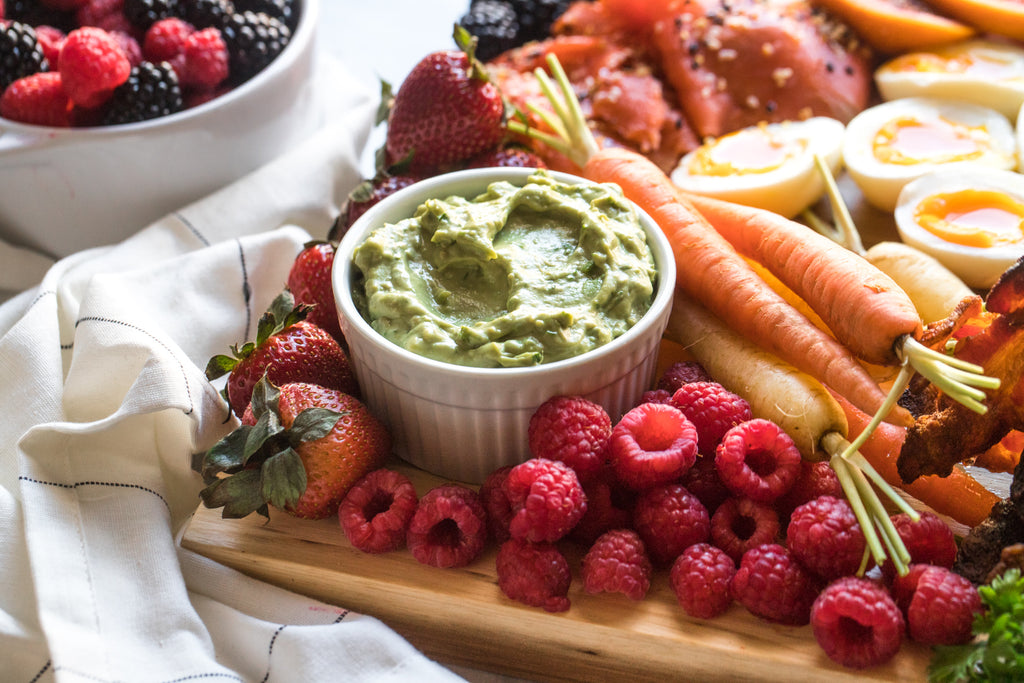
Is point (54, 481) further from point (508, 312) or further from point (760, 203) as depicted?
point (760, 203)

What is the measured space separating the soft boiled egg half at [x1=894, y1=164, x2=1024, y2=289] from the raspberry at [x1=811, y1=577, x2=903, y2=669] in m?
0.99

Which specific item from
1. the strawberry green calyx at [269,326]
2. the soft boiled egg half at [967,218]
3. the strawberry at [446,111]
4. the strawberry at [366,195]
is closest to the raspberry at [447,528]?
the strawberry green calyx at [269,326]

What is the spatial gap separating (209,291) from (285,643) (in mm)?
936

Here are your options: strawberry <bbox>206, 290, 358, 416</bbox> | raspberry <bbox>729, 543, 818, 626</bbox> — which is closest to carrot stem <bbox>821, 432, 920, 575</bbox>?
raspberry <bbox>729, 543, 818, 626</bbox>

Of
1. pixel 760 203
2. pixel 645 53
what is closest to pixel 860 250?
pixel 760 203

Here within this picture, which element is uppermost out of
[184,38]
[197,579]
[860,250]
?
[184,38]

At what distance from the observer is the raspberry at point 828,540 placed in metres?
1.49

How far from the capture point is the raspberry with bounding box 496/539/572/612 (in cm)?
158

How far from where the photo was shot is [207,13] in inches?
98.1

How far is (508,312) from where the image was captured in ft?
5.70

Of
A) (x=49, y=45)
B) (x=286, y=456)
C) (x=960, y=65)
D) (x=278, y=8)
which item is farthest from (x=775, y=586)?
(x=49, y=45)

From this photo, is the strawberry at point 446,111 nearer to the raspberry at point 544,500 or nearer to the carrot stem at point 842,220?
the carrot stem at point 842,220

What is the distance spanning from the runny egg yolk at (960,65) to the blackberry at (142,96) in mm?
1990

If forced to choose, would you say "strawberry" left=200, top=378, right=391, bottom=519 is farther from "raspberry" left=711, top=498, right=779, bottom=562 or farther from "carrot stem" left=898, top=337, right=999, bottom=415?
"carrot stem" left=898, top=337, right=999, bottom=415
